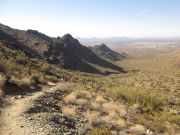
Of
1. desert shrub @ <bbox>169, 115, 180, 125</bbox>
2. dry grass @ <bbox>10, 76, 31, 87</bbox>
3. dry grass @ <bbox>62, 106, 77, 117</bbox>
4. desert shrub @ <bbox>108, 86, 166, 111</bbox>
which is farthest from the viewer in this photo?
desert shrub @ <bbox>108, 86, 166, 111</bbox>

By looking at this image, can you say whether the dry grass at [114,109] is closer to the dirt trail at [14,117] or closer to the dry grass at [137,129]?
the dry grass at [137,129]

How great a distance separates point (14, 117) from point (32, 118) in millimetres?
713

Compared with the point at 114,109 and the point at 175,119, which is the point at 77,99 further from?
the point at 175,119

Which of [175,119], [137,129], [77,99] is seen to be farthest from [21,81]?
[175,119]

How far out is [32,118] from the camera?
38.4 ft

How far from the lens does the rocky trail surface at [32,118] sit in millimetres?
10359

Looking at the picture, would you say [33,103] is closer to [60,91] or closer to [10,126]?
[10,126]

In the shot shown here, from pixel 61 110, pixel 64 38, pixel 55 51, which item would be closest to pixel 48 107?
pixel 61 110

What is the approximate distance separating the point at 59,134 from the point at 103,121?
3676 mm

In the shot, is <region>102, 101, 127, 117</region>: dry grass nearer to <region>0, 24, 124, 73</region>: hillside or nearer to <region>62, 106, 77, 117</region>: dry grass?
<region>62, 106, 77, 117</region>: dry grass

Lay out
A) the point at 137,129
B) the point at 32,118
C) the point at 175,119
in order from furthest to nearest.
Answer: the point at 175,119, the point at 137,129, the point at 32,118

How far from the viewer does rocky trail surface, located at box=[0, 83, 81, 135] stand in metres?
10.4

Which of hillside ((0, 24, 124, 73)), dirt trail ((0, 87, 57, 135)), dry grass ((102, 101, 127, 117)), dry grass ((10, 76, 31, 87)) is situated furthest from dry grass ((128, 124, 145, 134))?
hillside ((0, 24, 124, 73))

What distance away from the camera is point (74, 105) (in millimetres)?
16422
